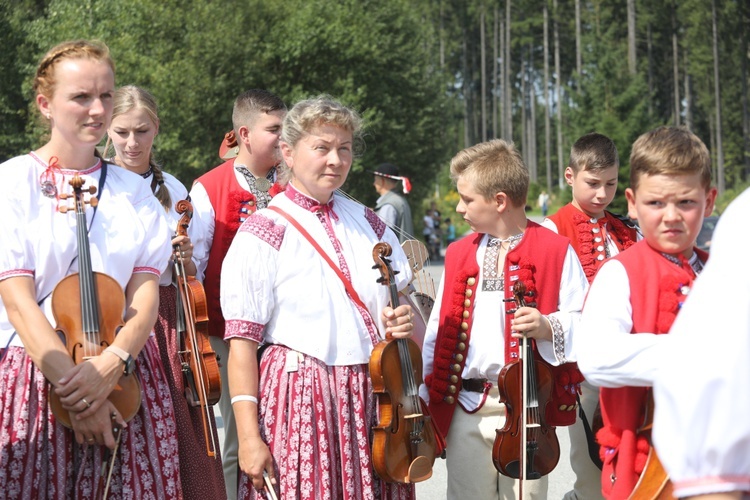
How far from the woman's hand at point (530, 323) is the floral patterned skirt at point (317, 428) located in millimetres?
670

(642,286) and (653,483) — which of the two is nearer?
(653,483)

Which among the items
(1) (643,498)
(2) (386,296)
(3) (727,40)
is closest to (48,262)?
(2) (386,296)

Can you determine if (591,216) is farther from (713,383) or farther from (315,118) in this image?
(713,383)

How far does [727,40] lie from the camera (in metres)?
57.0

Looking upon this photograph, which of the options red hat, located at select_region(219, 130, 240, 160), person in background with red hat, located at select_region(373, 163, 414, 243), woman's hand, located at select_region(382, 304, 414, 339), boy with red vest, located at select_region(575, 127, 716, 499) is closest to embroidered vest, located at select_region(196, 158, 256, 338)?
red hat, located at select_region(219, 130, 240, 160)

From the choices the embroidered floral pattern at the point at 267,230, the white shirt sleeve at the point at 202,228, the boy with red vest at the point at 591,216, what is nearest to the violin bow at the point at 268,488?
the embroidered floral pattern at the point at 267,230

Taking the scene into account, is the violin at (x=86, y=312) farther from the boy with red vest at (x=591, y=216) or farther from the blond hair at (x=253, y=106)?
the boy with red vest at (x=591, y=216)

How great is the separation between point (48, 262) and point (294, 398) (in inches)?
38.3

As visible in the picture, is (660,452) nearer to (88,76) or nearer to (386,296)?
(386,296)

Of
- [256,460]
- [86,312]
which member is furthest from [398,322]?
[86,312]

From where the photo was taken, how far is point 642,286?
9.81 ft

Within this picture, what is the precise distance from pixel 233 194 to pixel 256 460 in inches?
→ 75.9

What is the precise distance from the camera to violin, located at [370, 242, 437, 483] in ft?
11.6

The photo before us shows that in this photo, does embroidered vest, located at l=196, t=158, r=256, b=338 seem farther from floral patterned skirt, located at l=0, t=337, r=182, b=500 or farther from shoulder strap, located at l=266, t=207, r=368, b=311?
floral patterned skirt, located at l=0, t=337, r=182, b=500
